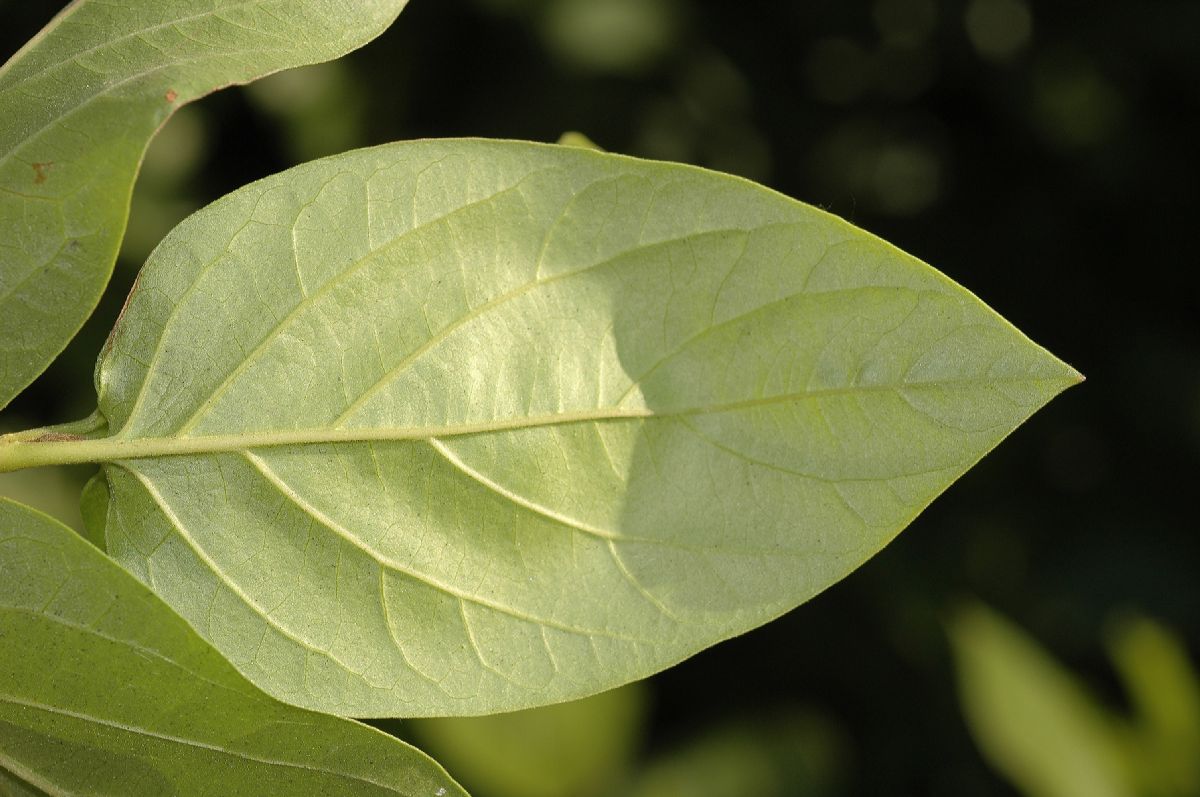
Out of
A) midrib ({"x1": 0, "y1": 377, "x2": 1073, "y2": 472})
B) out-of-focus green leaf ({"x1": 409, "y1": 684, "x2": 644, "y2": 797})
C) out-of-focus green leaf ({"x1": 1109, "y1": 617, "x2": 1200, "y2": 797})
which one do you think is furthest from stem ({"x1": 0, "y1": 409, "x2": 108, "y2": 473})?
out-of-focus green leaf ({"x1": 1109, "y1": 617, "x2": 1200, "y2": 797})

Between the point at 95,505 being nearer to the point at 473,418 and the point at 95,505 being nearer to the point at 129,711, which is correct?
the point at 129,711

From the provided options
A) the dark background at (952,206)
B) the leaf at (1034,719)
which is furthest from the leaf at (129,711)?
the dark background at (952,206)

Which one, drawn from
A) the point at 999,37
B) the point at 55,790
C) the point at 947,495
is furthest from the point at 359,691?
the point at 999,37

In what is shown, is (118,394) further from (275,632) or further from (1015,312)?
(1015,312)

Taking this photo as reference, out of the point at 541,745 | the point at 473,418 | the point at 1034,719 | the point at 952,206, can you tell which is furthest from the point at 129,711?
the point at 952,206

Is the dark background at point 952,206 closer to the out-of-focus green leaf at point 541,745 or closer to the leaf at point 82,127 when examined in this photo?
the out-of-focus green leaf at point 541,745

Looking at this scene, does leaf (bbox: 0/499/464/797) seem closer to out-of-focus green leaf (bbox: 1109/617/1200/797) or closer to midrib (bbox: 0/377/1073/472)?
midrib (bbox: 0/377/1073/472)
